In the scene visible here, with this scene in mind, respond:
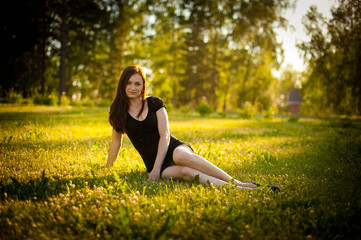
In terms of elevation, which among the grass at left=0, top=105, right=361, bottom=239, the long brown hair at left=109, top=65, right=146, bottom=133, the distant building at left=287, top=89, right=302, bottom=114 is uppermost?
the distant building at left=287, top=89, right=302, bottom=114

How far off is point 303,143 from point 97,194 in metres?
7.76

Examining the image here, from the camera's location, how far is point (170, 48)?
3162cm

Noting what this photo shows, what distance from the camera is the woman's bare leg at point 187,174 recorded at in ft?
10.9

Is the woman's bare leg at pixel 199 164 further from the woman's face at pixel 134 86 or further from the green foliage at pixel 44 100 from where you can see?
the green foliage at pixel 44 100

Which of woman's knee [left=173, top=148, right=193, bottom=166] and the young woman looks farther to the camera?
the young woman

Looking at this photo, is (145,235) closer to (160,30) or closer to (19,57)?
(19,57)

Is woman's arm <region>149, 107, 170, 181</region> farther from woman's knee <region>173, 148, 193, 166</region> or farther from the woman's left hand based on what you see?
woman's knee <region>173, 148, 193, 166</region>

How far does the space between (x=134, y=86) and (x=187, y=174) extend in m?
1.76

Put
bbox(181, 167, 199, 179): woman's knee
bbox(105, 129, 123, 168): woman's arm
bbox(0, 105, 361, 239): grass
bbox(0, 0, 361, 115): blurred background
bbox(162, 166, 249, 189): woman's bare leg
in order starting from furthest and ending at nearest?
bbox(0, 0, 361, 115): blurred background < bbox(105, 129, 123, 168): woman's arm < bbox(181, 167, 199, 179): woman's knee < bbox(162, 166, 249, 189): woman's bare leg < bbox(0, 105, 361, 239): grass

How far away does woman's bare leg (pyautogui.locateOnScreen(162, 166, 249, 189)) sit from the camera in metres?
3.33

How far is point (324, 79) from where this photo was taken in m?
26.4

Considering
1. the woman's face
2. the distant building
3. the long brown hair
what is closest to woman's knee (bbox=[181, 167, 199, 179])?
the long brown hair

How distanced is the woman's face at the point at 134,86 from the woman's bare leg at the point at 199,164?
1.25 meters

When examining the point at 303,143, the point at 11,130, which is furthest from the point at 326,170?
the point at 11,130
